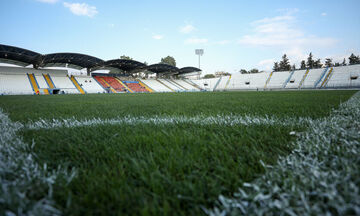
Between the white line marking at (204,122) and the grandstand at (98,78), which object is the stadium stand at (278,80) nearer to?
the grandstand at (98,78)

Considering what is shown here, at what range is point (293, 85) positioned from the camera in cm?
2952

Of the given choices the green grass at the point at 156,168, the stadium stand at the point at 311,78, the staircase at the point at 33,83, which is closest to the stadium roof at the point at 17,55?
the staircase at the point at 33,83

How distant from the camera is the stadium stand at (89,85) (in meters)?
27.3

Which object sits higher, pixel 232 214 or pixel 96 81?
pixel 96 81

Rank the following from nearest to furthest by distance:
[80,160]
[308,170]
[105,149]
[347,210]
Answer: [347,210] < [308,170] < [80,160] < [105,149]

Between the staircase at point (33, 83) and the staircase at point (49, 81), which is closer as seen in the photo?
the staircase at point (33, 83)

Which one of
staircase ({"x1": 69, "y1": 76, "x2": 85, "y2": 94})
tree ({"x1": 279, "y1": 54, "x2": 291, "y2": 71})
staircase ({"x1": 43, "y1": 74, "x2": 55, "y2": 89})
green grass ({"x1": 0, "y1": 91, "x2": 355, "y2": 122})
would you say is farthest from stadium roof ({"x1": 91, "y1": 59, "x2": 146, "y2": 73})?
tree ({"x1": 279, "y1": 54, "x2": 291, "y2": 71})

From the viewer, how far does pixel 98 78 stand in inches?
1249

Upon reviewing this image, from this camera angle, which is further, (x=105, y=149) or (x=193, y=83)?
(x=193, y=83)

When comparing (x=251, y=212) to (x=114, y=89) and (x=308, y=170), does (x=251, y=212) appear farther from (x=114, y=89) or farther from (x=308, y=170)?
(x=114, y=89)

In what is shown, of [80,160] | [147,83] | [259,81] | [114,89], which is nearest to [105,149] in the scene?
[80,160]

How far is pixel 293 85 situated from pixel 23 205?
35864 millimetres

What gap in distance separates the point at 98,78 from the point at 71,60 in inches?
279

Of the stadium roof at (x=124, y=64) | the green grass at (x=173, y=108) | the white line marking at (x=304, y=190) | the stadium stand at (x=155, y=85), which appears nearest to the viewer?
the white line marking at (x=304, y=190)
